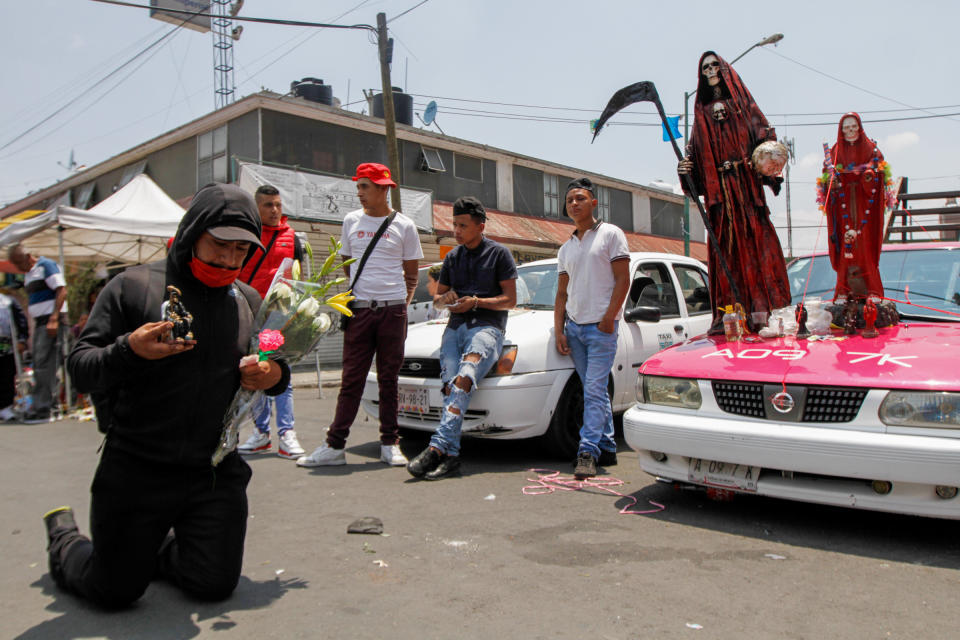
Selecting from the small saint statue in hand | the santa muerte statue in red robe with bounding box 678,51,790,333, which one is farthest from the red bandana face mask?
the santa muerte statue in red robe with bounding box 678,51,790,333

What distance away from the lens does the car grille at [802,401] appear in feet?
10.6

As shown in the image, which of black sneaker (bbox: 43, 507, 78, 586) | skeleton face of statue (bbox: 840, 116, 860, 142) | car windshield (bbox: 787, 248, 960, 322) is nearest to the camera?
black sneaker (bbox: 43, 507, 78, 586)

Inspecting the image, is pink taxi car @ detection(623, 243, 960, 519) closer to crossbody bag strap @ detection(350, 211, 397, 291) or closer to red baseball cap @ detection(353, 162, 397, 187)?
crossbody bag strap @ detection(350, 211, 397, 291)

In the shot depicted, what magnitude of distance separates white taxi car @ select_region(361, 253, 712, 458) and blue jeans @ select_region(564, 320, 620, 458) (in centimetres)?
21

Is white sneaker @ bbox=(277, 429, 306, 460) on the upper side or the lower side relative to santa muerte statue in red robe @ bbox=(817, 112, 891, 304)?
lower

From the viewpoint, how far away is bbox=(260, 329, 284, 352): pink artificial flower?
2.66 meters

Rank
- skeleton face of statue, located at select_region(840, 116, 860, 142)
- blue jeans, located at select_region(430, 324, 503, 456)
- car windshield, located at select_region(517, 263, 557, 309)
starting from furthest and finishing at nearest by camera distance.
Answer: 1. car windshield, located at select_region(517, 263, 557, 309)
2. blue jeans, located at select_region(430, 324, 503, 456)
3. skeleton face of statue, located at select_region(840, 116, 860, 142)

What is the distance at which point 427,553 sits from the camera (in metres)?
3.25

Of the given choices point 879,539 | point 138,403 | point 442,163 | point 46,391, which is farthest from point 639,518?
point 442,163

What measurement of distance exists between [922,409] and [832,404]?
363mm

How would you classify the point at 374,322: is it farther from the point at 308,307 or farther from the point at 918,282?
the point at 918,282

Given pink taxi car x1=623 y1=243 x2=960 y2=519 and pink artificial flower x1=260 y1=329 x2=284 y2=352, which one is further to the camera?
pink taxi car x1=623 y1=243 x2=960 y2=519

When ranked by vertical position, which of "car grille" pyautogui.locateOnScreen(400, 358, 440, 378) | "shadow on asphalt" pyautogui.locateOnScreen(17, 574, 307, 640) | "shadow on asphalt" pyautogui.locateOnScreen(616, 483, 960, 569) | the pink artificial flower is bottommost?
"shadow on asphalt" pyautogui.locateOnScreen(616, 483, 960, 569)

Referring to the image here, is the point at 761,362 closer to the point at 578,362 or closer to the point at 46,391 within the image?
the point at 578,362
